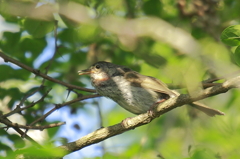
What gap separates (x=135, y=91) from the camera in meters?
5.80

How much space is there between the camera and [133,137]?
7.62 meters

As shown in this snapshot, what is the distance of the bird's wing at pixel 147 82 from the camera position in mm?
5637

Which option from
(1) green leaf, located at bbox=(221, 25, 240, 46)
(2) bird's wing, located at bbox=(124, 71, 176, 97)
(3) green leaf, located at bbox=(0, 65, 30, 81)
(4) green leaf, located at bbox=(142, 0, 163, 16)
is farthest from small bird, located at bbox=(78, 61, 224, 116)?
(1) green leaf, located at bbox=(221, 25, 240, 46)

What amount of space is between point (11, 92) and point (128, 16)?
84.0 inches

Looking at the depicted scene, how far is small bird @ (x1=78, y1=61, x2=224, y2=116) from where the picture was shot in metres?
5.65

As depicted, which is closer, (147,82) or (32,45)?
(32,45)

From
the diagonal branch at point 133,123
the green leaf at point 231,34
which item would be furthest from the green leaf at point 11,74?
the green leaf at point 231,34

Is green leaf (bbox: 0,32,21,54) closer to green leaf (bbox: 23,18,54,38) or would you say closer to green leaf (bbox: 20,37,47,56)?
green leaf (bbox: 20,37,47,56)

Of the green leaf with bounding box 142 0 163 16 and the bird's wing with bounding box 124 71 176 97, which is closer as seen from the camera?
the bird's wing with bounding box 124 71 176 97

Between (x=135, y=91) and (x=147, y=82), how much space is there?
0.26 metres

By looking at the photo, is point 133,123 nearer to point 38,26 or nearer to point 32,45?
point 38,26

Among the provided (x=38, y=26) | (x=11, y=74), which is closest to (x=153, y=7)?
(x=38, y=26)

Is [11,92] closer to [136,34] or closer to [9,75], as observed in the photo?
[9,75]

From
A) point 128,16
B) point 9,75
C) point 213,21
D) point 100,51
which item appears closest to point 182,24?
point 213,21
